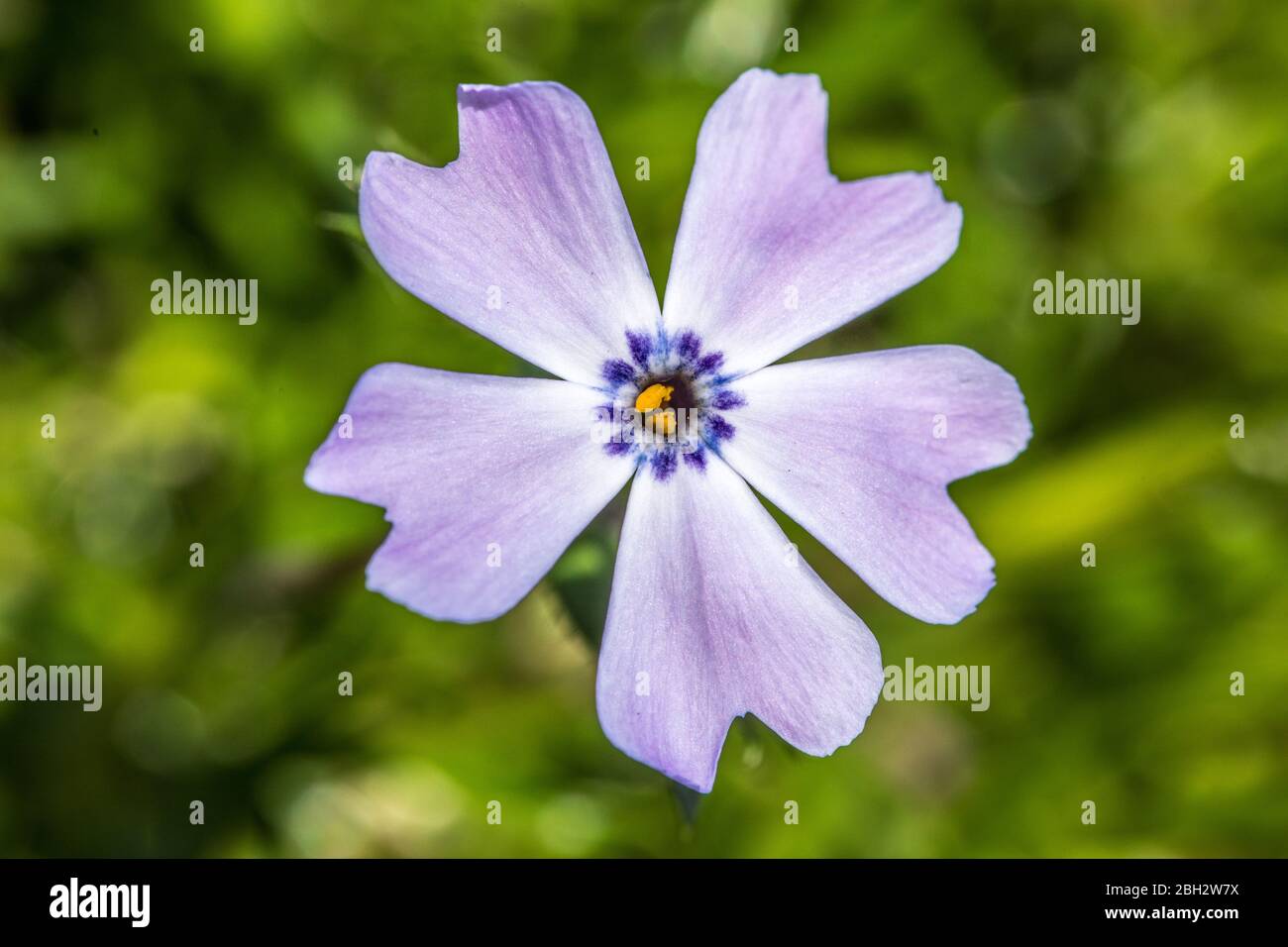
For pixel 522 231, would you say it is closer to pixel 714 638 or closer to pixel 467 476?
pixel 467 476

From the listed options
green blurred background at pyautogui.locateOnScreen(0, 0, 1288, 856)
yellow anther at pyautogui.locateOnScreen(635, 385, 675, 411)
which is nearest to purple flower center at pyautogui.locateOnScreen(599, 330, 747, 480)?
yellow anther at pyautogui.locateOnScreen(635, 385, 675, 411)

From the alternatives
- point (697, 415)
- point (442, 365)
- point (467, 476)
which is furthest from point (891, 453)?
point (442, 365)

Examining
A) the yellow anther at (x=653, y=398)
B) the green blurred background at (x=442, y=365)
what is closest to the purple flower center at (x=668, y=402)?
the yellow anther at (x=653, y=398)

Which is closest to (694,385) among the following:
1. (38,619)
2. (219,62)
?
(219,62)

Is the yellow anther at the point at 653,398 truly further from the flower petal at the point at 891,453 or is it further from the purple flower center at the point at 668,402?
the flower petal at the point at 891,453

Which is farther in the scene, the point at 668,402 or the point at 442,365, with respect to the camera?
the point at 442,365

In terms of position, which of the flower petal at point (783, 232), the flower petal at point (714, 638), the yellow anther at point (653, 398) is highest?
the flower petal at point (783, 232)

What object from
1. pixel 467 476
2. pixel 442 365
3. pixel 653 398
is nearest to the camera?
pixel 467 476
